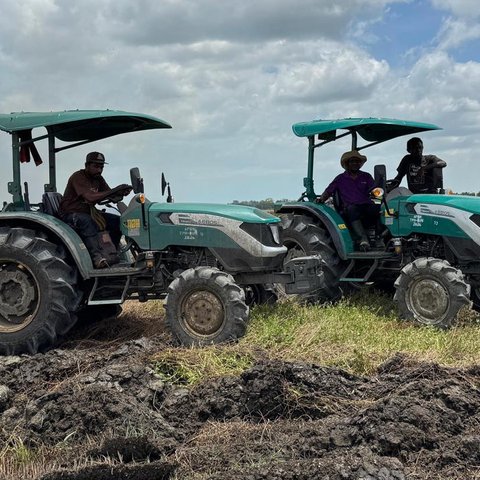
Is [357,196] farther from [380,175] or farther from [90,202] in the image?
[90,202]

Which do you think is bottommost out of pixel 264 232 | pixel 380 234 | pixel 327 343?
pixel 327 343

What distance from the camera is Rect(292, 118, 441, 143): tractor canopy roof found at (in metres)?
8.35

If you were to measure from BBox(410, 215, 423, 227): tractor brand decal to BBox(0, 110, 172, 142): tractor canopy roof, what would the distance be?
2918 millimetres

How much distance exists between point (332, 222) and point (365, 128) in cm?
139

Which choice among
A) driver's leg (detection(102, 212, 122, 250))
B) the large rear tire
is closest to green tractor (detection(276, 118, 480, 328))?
driver's leg (detection(102, 212, 122, 250))

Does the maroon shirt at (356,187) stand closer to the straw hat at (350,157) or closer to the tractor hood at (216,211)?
the straw hat at (350,157)

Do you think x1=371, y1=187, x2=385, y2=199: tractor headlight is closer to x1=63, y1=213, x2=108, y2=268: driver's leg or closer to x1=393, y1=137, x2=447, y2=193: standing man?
x1=393, y1=137, x2=447, y2=193: standing man

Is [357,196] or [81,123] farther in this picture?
[357,196]

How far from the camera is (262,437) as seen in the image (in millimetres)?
4375

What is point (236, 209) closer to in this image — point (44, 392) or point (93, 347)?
point (93, 347)

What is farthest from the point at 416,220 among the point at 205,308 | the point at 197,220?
the point at 205,308

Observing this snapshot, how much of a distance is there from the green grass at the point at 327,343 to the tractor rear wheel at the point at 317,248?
779 mm

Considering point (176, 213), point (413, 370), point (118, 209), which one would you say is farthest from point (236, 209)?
point (413, 370)

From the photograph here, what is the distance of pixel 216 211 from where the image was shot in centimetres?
674
